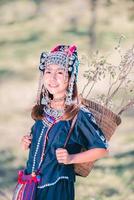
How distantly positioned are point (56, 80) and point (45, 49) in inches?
43.9

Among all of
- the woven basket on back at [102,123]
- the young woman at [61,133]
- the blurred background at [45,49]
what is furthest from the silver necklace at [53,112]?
the blurred background at [45,49]

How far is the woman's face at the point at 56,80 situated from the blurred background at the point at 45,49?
3.44 ft

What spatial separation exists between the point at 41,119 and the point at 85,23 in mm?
1213

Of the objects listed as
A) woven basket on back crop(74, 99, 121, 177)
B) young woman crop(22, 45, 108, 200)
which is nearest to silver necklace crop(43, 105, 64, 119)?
young woman crop(22, 45, 108, 200)

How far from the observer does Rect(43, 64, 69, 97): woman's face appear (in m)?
2.33

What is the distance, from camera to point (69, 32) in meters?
3.45

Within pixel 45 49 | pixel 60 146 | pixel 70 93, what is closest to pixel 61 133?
pixel 60 146

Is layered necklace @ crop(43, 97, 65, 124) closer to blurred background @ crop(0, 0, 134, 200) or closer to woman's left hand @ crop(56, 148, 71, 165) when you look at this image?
woman's left hand @ crop(56, 148, 71, 165)

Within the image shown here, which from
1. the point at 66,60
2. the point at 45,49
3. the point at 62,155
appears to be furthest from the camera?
the point at 45,49

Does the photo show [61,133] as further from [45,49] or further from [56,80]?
[45,49]

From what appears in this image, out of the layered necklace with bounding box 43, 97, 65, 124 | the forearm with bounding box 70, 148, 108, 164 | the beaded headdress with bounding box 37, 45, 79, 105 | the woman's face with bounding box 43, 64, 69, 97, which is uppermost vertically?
the beaded headdress with bounding box 37, 45, 79, 105

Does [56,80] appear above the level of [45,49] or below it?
below

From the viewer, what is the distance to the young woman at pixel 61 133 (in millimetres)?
2303

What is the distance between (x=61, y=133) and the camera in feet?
7.61
